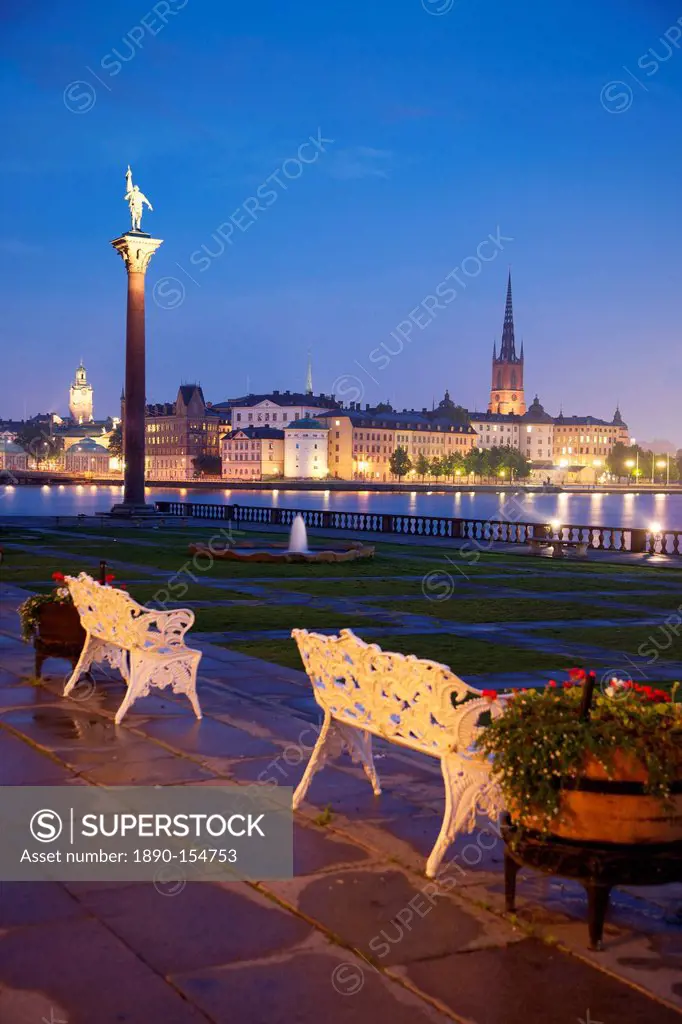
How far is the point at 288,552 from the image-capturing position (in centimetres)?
2933

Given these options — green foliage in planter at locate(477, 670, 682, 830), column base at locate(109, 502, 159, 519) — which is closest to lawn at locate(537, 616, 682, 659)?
green foliage in planter at locate(477, 670, 682, 830)

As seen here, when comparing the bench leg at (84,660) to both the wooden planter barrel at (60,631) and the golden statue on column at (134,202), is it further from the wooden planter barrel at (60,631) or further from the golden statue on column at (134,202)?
the golden statue on column at (134,202)

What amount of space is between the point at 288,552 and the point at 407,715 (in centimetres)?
2288

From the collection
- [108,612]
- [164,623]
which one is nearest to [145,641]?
[164,623]

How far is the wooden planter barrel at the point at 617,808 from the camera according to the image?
17.1 ft

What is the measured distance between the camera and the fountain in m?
29.0

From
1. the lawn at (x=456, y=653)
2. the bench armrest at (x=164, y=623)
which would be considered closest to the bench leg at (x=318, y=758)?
the bench armrest at (x=164, y=623)

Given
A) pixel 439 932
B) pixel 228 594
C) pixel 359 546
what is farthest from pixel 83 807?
pixel 359 546

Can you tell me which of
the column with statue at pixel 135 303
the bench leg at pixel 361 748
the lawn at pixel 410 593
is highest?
the column with statue at pixel 135 303

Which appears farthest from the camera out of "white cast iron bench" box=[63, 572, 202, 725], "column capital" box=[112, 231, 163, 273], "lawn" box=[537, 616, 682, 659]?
"column capital" box=[112, 231, 163, 273]

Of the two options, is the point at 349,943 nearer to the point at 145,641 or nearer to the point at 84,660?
the point at 145,641

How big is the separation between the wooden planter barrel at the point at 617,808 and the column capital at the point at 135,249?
45886 millimetres

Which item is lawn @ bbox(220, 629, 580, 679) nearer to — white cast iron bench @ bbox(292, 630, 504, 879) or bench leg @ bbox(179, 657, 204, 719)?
bench leg @ bbox(179, 657, 204, 719)

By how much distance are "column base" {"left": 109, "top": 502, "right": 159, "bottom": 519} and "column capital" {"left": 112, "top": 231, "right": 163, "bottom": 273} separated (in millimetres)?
10136
